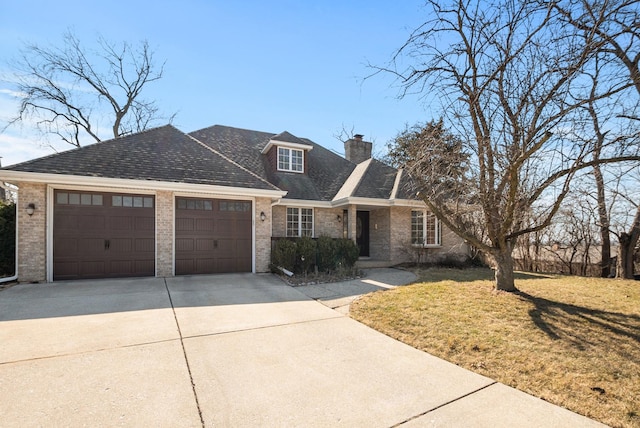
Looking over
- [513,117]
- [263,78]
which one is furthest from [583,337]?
[263,78]

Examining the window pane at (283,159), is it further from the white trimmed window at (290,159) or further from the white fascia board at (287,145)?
the white fascia board at (287,145)

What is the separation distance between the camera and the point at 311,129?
21109 millimetres

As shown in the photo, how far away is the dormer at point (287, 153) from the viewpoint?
14586 millimetres

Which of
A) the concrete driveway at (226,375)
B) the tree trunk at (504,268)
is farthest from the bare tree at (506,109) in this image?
the concrete driveway at (226,375)

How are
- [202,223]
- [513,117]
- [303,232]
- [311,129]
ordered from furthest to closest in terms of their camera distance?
[311,129] → [303,232] → [202,223] → [513,117]

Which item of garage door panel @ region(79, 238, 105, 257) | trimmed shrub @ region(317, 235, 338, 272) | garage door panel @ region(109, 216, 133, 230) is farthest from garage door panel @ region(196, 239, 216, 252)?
trimmed shrub @ region(317, 235, 338, 272)

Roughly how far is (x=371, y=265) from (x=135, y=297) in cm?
895

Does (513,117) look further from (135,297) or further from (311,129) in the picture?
(311,129)

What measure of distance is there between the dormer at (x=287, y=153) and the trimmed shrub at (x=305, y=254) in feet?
17.3

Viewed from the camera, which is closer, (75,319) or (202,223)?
(75,319)

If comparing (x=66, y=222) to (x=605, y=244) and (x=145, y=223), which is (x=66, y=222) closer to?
(x=145, y=223)

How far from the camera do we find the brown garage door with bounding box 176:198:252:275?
10.0 meters

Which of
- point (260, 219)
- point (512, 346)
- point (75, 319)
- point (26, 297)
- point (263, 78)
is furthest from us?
point (263, 78)

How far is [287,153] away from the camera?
1500 centimetres
